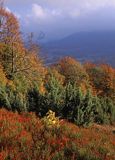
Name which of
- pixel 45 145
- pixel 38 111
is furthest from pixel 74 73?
pixel 45 145

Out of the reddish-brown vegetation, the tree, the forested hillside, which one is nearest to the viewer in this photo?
the reddish-brown vegetation

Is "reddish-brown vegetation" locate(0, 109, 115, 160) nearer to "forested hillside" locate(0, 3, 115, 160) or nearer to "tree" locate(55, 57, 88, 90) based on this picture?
"forested hillside" locate(0, 3, 115, 160)

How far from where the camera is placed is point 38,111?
24.0m

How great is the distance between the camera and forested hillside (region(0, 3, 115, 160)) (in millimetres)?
10961

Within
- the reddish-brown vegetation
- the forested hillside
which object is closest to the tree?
the forested hillside

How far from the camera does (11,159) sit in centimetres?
983

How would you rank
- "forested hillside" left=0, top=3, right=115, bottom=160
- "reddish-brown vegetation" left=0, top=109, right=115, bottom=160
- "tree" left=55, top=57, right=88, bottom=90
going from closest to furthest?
"reddish-brown vegetation" left=0, top=109, right=115, bottom=160 < "forested hillside" left=0, top=3, right=115, bottom=160 < "tree" left=55, top=57, right=88, bottom=90

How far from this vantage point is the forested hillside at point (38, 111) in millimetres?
10961

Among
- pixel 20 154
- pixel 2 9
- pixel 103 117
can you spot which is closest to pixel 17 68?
pixel 2 9

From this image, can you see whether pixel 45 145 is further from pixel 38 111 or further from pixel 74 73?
pixel 74 73

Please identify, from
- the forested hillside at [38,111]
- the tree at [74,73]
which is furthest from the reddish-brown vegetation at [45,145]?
the tree at [74,73]

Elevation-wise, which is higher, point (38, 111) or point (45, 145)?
point (45, 145)

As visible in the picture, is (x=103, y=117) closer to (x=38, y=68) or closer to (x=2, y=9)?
(x=38, y=68)

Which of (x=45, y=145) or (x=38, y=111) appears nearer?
(x=45, y=145)
